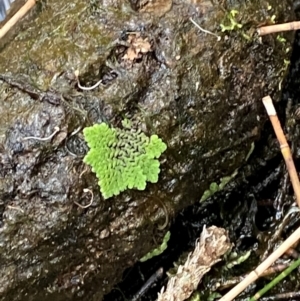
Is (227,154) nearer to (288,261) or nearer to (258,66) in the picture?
(258,66)

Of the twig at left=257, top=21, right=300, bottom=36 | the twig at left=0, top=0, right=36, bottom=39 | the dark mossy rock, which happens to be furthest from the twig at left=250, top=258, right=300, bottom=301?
the twig at left=0, top=0, right=36, bottom=39

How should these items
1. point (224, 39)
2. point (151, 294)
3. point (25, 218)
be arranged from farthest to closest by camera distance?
point (151, 294), point (224, 39), point (25, 218)

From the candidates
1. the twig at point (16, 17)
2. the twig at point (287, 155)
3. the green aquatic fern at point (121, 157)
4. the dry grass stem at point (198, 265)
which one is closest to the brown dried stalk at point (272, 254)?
the twig at point (287, 155)

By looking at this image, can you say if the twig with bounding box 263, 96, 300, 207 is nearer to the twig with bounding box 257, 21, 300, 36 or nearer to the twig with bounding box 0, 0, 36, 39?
the twig with bounding box 257, 21, 300, 36

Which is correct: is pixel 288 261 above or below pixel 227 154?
below

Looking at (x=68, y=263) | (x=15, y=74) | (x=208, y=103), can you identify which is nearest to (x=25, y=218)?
(x=68, y=263)

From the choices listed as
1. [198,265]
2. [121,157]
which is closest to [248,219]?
[198,265]

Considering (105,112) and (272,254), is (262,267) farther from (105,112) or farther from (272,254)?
(105,112)
